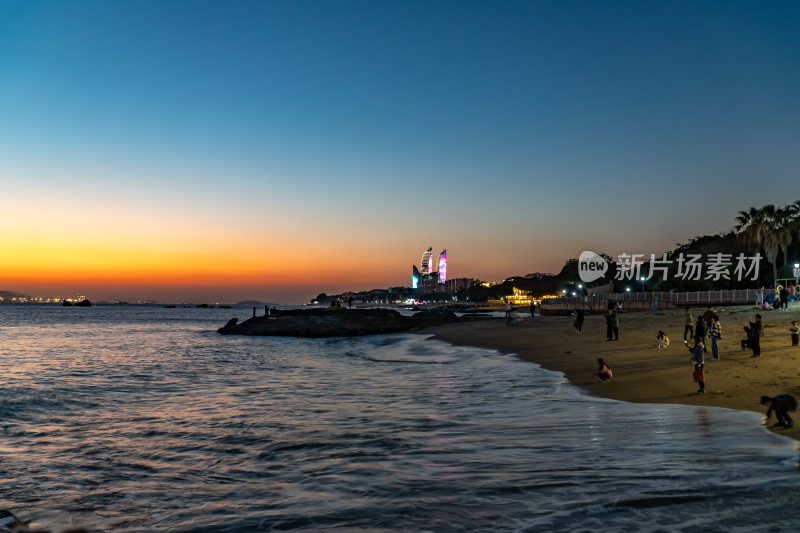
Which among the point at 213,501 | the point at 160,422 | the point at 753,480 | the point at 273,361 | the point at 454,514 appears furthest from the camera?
the point at 273,361

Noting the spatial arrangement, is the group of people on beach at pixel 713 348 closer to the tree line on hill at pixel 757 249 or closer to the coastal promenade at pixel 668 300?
the coastal promenade at pixel 668 300

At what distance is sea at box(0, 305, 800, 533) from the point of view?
22.7 feet

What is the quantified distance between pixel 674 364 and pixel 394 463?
14292 millimetres

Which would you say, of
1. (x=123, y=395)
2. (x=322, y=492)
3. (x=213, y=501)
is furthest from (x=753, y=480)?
(x=123, y=395)

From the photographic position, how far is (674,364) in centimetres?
1948

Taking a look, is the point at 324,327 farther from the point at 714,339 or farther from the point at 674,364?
the point at 714,339

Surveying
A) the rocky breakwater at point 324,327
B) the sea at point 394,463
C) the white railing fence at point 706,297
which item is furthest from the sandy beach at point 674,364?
the rocky breakwater at point 324,327

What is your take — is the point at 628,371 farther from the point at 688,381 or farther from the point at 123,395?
the point at 123,395

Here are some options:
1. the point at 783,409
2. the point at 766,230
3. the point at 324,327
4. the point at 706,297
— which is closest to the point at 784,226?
the point at 766,230

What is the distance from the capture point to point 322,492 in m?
8.21

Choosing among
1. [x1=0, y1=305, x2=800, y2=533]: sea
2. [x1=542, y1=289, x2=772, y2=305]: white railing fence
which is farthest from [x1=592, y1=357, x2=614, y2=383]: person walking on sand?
[x1=542, y1=289, x2=772, y2=305]: white railing fence

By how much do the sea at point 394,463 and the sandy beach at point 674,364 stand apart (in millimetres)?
1095

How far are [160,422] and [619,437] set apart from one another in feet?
38.1

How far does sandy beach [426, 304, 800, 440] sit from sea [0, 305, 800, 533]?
109 cm
